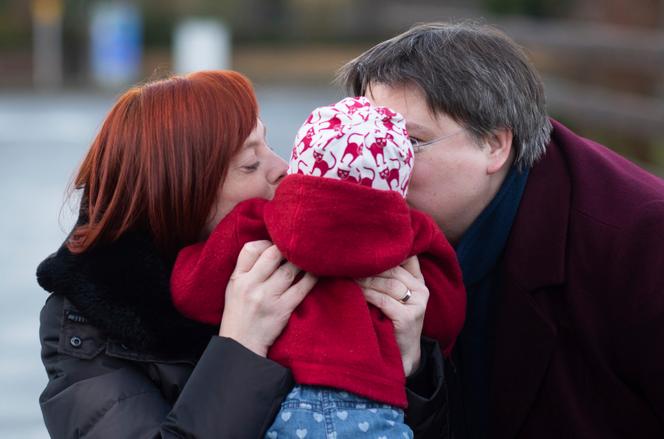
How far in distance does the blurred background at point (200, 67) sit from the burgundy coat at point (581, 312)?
80 centimetres

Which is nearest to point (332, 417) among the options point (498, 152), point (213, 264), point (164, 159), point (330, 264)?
point (330, 264)

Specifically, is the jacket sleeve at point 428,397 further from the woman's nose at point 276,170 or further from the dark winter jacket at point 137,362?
the woman's nose at point 276,170

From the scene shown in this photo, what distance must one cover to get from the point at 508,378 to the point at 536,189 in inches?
20.7

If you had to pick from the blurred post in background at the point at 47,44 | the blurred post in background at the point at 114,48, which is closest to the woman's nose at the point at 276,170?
the blurred post in background at the point at 114,48

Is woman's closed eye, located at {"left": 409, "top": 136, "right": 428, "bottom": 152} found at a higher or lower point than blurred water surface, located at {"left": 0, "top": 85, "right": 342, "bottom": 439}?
higher

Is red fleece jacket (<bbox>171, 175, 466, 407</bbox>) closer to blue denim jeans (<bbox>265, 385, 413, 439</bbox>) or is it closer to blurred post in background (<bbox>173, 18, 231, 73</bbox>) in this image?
blue denim jeans (<bbox>265, 385, 413, 439</bbox>)

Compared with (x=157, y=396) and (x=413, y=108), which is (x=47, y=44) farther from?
(x=157, y=396)

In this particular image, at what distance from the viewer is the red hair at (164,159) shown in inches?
105

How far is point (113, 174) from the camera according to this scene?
270cm

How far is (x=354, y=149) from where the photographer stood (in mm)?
2482

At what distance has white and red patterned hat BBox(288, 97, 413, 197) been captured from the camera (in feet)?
8.13

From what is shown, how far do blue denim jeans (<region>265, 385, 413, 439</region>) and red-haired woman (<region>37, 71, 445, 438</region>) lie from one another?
0.05m

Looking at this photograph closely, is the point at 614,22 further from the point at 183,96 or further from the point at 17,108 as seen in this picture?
the point at 17,108

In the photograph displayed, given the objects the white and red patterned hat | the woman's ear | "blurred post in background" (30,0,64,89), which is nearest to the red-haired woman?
the white and red patterned hat
